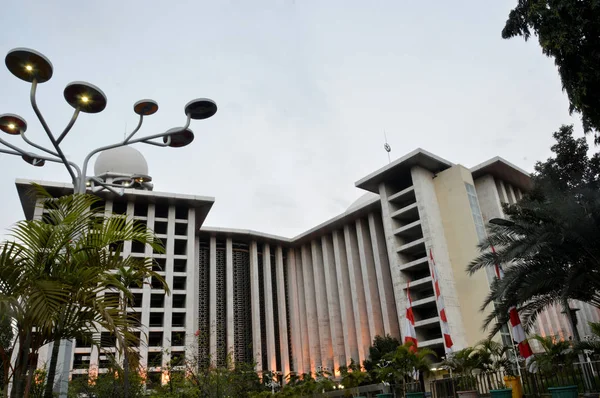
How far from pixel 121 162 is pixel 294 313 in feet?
72.6

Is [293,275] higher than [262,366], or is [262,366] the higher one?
[293,275]

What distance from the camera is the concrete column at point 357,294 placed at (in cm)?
4134

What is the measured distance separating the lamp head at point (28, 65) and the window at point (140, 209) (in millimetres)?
35217

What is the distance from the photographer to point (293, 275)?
50500mm

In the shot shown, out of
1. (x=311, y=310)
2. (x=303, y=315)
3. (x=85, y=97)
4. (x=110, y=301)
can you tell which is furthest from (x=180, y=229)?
(x=110, y=301)

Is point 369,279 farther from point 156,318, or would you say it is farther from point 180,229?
point 156,318

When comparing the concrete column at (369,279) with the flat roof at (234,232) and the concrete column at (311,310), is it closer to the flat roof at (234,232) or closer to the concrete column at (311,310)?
the concrete column at (311,310)

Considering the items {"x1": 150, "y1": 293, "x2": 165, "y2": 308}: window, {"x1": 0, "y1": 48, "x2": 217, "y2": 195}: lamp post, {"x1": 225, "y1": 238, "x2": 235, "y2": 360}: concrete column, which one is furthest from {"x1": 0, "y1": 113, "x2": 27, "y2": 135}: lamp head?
{"x1": 225, "y1": 238, "x2": 235, "y2": 360}: concrete column

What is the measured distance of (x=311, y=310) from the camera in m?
47.2

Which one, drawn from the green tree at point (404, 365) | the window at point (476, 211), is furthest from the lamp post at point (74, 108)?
the window at point (476, 211)

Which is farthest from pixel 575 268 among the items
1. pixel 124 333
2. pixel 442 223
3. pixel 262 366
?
pixel 262 366

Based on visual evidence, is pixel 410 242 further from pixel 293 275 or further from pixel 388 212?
pixel 293 275

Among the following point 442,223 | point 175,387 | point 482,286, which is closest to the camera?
point 175,387

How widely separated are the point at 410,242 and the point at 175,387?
27619 millimetres
